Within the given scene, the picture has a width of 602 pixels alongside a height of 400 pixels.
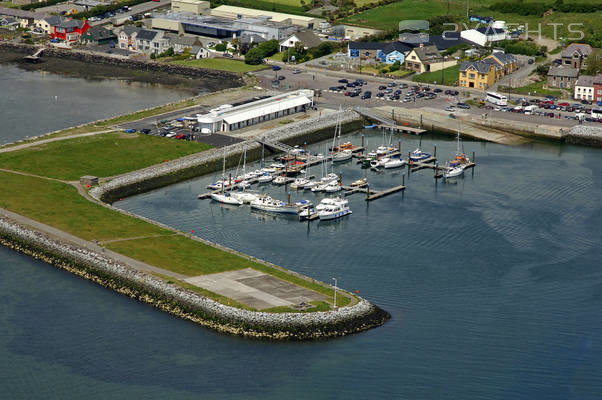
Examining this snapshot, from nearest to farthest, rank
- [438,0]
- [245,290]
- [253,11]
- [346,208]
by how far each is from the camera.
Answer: [245,290] → [346,208] → [253,11] → [438,0]

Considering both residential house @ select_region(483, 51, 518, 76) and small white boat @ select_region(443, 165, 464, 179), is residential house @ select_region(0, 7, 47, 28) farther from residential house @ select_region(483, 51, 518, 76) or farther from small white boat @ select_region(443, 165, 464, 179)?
small white boat @ select_region(443, 165, 464, 179)

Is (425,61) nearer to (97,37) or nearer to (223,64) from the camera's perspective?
(223,64)

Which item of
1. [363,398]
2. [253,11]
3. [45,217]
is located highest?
[253,11]

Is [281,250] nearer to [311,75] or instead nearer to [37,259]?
[37,259]

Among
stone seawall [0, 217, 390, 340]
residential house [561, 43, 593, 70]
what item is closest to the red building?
residential house [561, 43, 593, 70]

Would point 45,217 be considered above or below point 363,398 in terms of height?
above

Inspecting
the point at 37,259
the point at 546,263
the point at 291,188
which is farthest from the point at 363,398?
→ the point at 291,188

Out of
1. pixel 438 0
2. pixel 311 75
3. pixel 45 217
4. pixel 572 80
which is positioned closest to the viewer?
pixel 45 217
